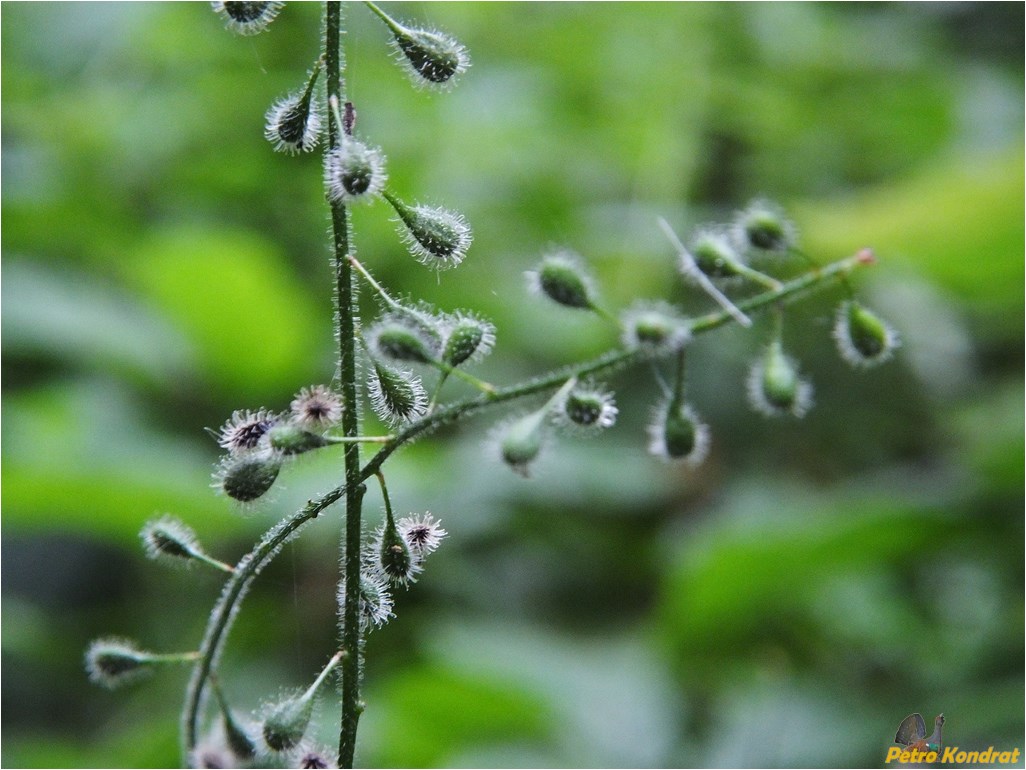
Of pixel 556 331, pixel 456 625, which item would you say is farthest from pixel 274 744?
pixel 556 331

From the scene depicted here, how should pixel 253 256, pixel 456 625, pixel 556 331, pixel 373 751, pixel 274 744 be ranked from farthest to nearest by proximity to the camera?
pixel 556 331 < pixel 253 256 < pixel 456 625 < pixel 373 751 < pixel 274 744

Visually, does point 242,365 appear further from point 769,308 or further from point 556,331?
point 769,308

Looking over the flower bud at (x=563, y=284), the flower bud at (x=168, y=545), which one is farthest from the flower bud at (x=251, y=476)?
the flower bud at (x=563, y=284)

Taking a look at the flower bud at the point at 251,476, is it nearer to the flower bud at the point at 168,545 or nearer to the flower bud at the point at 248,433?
the flower bud at the point at 248,433

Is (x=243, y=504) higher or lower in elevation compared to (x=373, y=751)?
lower

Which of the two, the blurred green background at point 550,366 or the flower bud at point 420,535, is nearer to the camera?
the flower bud at point 420,535

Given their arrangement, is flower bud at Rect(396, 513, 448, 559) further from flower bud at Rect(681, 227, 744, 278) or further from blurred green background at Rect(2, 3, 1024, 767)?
blurred green background at Rect(2, 3, 1024, 767)

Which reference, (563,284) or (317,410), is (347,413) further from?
(563,284)
